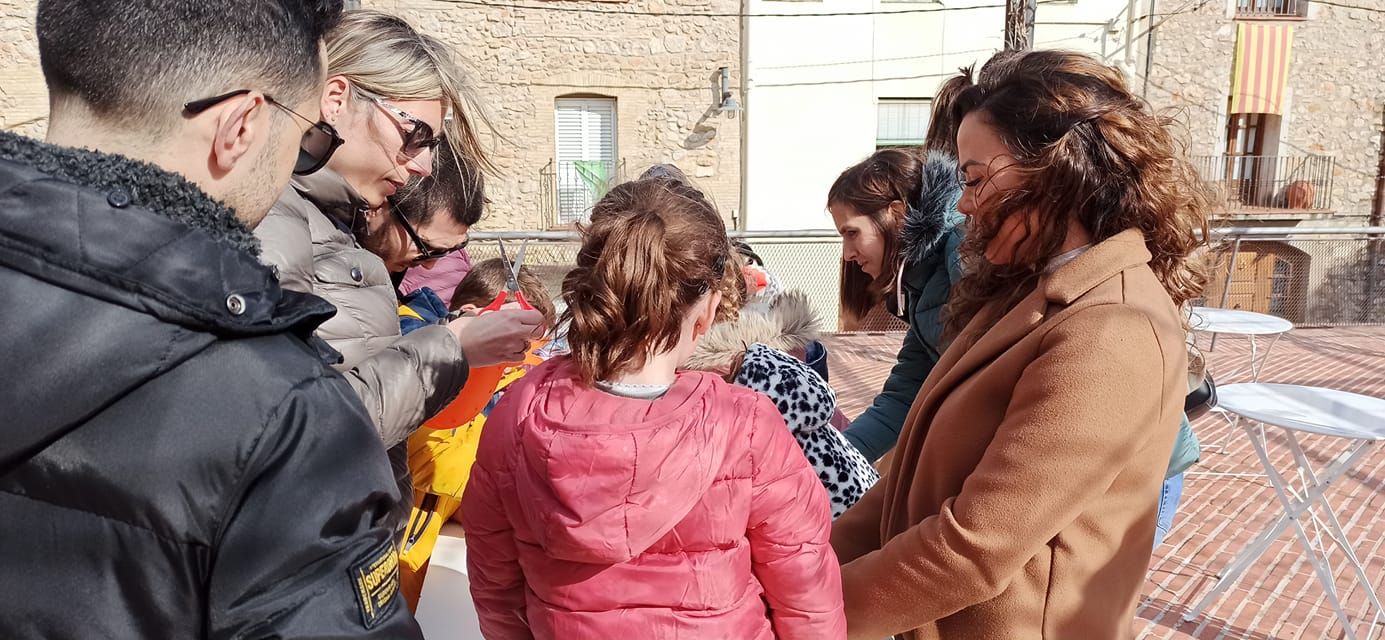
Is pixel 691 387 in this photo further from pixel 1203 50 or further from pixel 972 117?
pixel 1203 50

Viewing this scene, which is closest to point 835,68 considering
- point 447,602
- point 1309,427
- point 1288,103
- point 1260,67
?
point 1260,67

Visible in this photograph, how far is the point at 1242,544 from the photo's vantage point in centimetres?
458

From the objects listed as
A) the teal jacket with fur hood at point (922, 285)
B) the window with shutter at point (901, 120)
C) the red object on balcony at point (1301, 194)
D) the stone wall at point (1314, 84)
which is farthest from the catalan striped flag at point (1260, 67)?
the teal jacket with fur hood at point (922, 285)

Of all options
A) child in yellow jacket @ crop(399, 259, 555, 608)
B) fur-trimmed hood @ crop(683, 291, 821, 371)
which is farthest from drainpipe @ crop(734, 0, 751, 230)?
child in yellow jacket @ crop(399, 259, 555, 608)

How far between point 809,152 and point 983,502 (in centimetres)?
1536

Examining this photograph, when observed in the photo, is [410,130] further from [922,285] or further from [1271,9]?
[1271,9]

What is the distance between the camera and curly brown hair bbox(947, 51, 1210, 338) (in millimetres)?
1482

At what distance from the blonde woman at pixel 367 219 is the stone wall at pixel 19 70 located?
15985mm

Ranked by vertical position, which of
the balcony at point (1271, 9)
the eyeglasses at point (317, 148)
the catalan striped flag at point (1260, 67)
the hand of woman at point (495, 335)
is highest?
the balcony at point (1271, 9)

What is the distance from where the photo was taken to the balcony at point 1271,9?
17.4 meters

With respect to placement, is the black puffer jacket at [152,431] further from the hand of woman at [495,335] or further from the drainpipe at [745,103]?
the drainpipe at [745,103]

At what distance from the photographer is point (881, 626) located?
1.55 metres

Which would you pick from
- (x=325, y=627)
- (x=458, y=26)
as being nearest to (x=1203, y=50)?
(x=458, y=26)

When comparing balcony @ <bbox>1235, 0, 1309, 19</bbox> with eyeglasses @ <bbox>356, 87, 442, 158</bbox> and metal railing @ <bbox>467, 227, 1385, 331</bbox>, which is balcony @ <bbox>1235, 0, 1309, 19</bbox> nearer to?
metal railing @ <bbox>467, 227, 1385, 331</bbox>
